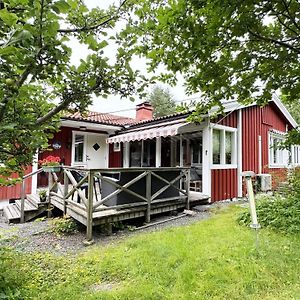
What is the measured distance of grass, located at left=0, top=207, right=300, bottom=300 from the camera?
11.8 feet

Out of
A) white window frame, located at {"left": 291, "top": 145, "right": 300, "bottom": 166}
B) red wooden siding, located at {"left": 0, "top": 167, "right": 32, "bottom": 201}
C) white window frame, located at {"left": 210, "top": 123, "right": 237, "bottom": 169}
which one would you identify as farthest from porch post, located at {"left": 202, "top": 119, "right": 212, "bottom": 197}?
white window frame, located at {"left": 291, "top": 145, "right": 300, "bottom": 166}

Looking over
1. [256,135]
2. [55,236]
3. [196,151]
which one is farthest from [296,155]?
[55,236]

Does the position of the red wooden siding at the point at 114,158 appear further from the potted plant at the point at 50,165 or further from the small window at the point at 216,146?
the small window at the point at 216,146

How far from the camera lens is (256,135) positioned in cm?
1368

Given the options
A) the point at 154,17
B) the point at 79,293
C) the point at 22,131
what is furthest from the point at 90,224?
the point at 154,17

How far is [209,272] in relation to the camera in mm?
4109

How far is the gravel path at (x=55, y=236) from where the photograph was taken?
230 inches

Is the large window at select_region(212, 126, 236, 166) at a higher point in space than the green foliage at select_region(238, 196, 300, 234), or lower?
higher

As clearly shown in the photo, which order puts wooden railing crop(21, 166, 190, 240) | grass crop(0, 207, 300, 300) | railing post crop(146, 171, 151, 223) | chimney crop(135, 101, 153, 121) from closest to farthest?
1. grass crop(0, 207, 300, 300)
2. wooden railing crop(21, 166, 190, 240)
3. railing post crop(146, 171, 151, 223)
4. chimney crop(135, 101, 153, 121)

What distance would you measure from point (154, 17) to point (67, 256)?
5059mm

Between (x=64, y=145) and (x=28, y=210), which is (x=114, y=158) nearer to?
(x=64, y=145)

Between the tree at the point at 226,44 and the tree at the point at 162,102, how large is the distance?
37.5 meters

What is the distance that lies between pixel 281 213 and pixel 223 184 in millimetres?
4238

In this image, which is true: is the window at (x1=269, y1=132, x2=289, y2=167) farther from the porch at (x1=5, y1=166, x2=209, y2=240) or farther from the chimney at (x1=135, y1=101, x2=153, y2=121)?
the chimney at (x1=135, y1=101, x2=153, y2=121)
